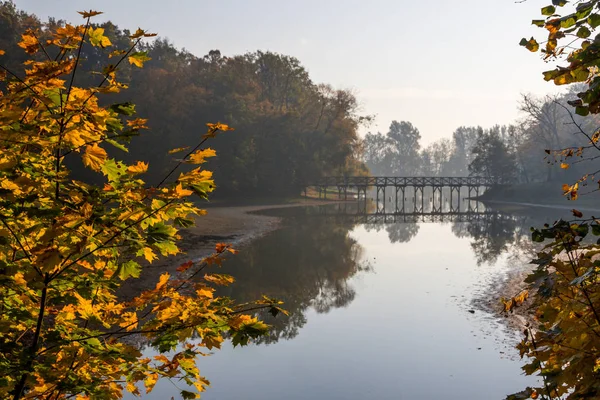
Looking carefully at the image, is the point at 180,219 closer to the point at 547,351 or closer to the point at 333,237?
the point at 547,351

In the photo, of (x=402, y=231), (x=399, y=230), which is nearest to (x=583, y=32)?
(x=402, y=231)

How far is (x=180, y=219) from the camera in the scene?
361 centimetres

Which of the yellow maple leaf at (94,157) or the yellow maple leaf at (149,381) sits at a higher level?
the yellow maple leaf at (94,157)

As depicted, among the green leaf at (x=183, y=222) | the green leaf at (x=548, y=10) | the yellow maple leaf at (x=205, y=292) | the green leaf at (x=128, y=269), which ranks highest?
the green leaf at (x=548, y=10)

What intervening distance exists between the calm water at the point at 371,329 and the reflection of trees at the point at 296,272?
0.05 meters

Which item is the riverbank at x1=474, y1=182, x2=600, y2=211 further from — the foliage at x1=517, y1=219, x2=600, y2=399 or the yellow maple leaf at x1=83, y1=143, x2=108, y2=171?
the yellow maple leaf at x1=83, y1=143, x2=108, y2=171

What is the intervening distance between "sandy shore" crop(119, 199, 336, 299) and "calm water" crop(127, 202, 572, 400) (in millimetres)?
1828

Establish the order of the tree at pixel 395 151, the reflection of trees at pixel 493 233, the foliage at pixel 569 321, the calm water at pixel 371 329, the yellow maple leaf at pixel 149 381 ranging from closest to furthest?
the foliage at pixel 569 321
the yellow maple leaf at pixel 149 381
the calm water at pixel 371 329
the reflection of trees at pixel 493 233
the tree at pixel 395 151

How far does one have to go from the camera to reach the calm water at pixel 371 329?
10727mm

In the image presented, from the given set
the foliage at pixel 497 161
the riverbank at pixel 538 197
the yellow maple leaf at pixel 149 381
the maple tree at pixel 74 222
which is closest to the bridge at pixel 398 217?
the riverbank at pixel 538 197

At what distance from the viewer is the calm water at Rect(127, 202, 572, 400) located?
1073cm

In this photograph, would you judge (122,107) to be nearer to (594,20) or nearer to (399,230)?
(594,20)

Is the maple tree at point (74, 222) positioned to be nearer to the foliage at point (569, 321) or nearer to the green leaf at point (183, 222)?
the green leaf at point (183, 222)

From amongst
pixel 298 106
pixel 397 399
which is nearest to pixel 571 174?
pixel 298 106
